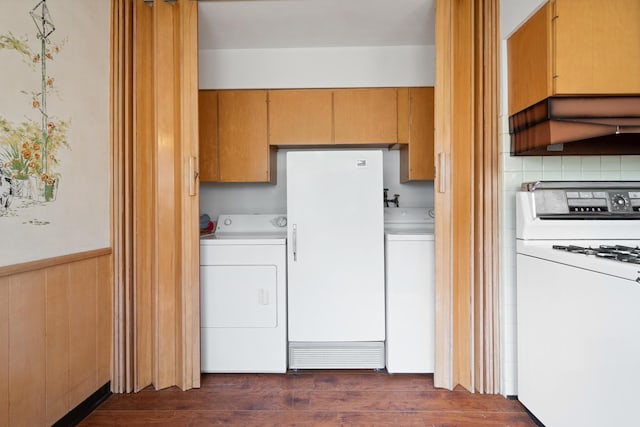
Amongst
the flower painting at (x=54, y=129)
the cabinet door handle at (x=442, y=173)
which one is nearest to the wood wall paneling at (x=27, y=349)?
the flower painting at (x=54, y=129)

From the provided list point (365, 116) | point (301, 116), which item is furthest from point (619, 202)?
point (301, 116)

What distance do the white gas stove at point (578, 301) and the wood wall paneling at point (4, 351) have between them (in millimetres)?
2290

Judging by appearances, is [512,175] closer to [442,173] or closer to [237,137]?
[442,173]

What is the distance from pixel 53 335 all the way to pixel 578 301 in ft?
7.61

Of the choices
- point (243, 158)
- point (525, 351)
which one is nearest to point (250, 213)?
point (243, 158)

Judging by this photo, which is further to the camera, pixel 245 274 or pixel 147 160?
pixel 245 274

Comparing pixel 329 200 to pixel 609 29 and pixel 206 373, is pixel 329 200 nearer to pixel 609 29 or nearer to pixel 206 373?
pixel 206 373

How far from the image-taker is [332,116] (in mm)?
2902

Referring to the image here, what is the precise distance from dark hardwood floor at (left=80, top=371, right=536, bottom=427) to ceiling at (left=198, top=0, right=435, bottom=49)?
2.37 meters

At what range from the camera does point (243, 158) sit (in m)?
2.91

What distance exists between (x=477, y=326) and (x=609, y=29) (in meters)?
1.62

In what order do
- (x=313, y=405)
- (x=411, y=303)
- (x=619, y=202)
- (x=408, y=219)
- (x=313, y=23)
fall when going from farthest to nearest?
(x=408, y=219) → (x=313, y=23) → (x=411, y=303) → (x=313, y=405) → (x=619, y=202)

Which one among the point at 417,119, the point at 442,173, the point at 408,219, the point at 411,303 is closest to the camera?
the point at 442,173

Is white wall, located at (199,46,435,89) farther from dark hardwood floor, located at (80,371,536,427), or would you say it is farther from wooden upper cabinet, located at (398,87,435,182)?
dark hardwood floor, located at (80,371,536,427)
